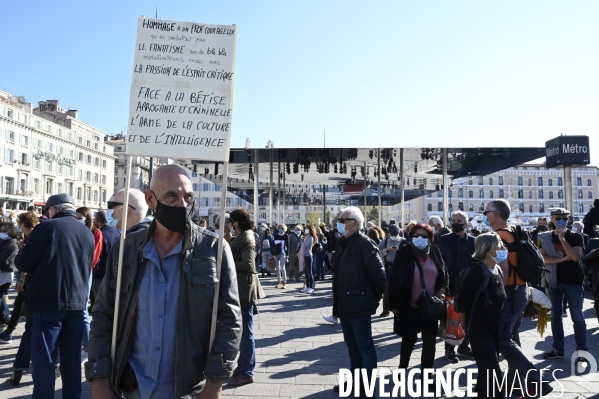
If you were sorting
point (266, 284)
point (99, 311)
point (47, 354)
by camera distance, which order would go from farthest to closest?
1. point (266, 284)
2. point (47, 354)
3. point (99, 311)

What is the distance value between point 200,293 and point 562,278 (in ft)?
18.4

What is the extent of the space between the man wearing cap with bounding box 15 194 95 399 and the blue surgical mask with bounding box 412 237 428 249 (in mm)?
3480

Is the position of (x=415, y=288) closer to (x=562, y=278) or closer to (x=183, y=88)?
(x=562, y=278)

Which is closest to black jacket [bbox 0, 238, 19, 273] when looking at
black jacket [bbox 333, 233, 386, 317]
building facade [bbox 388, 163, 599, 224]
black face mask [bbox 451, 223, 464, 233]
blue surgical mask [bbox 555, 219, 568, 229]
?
black jacket [bbox 333, 233, 386, 317]

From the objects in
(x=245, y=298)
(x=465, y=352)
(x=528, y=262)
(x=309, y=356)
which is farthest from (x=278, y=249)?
(x=528, y=262)

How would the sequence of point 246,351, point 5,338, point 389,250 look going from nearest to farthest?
point 246,351, point 5,338, point 389,250

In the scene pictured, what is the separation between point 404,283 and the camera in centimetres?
548

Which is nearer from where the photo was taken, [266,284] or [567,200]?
[266,284]

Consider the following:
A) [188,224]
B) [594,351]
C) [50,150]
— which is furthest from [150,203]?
[50,150]

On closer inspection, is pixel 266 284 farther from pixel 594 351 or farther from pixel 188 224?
pixel 188 224

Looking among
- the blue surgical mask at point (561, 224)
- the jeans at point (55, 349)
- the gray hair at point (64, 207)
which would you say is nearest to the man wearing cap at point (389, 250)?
the blue surgical mask at point (561, 224)

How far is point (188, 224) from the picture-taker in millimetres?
2588

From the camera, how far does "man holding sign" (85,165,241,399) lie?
2.44 m

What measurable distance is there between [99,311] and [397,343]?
566 cm
